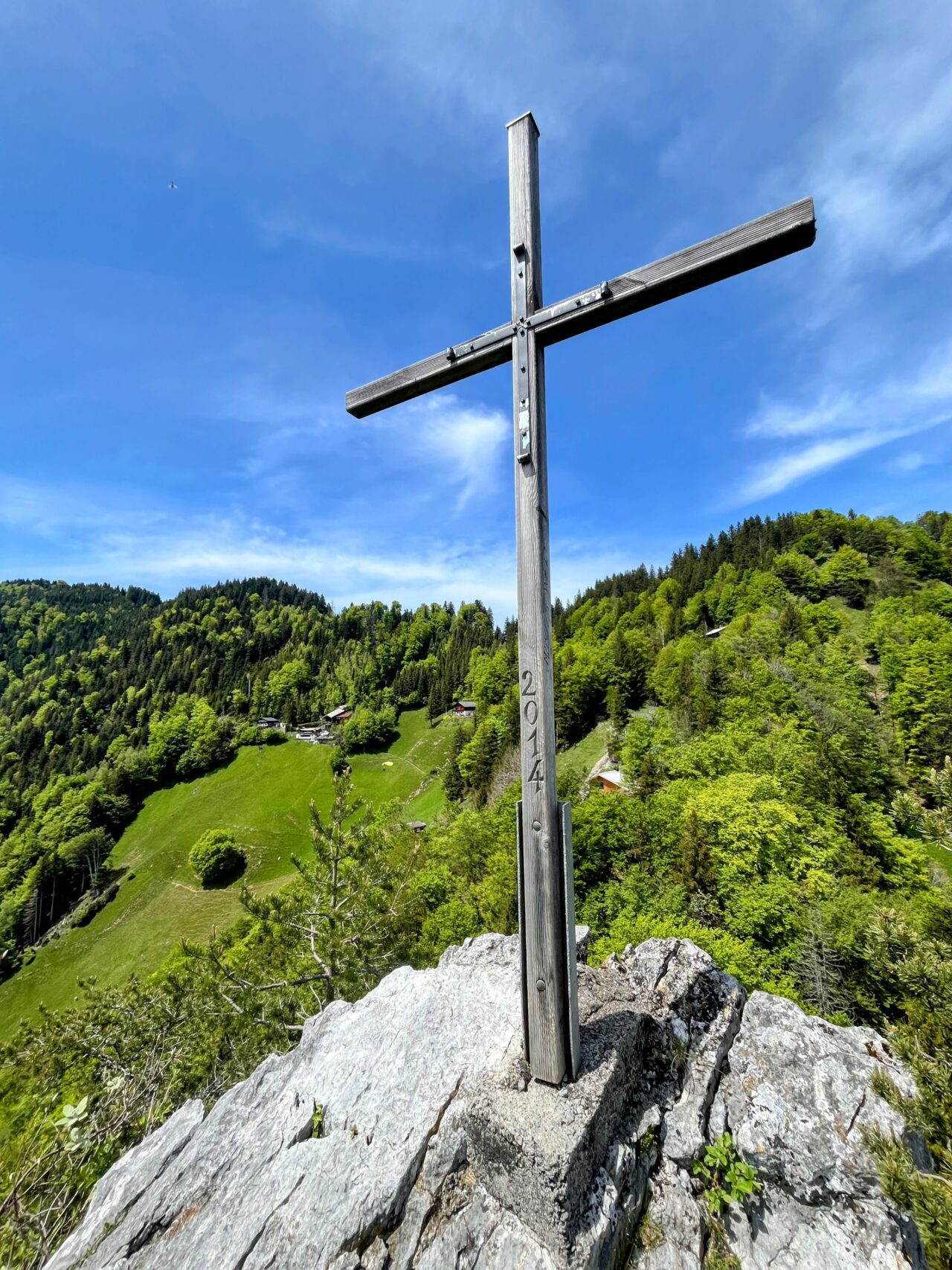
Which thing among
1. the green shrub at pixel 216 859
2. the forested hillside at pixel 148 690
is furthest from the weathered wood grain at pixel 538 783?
the forested hillside at pixel 148 690

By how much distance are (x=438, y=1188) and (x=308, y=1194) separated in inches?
43.3

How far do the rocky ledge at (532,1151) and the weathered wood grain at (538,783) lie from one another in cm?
50

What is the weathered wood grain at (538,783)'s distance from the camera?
331 centimetres

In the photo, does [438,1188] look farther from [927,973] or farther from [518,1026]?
[927,973]

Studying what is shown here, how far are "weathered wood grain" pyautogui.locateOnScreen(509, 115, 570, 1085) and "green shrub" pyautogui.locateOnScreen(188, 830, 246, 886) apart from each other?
6129 centimetres

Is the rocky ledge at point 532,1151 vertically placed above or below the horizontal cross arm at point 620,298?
below

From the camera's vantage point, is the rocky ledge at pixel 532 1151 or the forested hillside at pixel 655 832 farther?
the forested hillside at pixel 655 832

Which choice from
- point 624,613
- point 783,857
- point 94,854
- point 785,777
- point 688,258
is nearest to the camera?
point 688,258

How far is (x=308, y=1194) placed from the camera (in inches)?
148

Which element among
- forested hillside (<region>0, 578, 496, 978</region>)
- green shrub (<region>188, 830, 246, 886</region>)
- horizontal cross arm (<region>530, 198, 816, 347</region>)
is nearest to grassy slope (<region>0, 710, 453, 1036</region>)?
green shrub (<region>188, 830, 246, 886</region>)

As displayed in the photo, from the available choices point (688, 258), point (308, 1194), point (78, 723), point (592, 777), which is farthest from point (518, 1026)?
point (78, 723)

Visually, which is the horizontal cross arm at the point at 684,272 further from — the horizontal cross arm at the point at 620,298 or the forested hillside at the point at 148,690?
the forested hillside at the point at 148,690

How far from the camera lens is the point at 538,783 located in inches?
133

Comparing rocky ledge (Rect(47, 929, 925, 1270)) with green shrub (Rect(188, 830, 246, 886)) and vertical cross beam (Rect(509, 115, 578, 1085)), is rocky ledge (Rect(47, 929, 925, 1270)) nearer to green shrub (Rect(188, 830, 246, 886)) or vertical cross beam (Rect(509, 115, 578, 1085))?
vertical cross beam (Rect(509, 115, 578, 1085))
